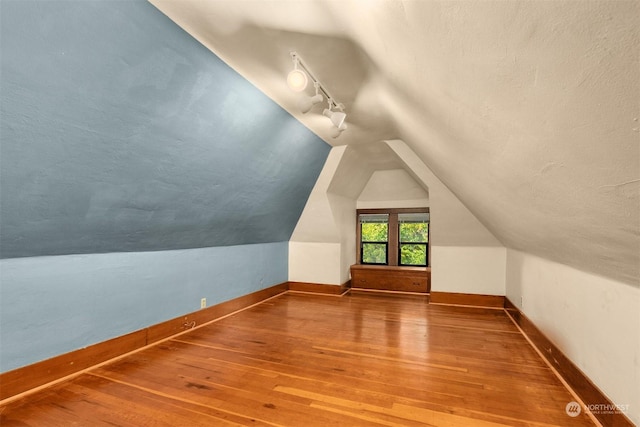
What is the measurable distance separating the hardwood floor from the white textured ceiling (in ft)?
3.44

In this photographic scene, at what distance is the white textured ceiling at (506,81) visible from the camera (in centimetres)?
66

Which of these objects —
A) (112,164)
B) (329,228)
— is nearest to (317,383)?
(112,164)

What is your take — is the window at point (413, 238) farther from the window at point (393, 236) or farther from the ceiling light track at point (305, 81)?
the ceiling light track at point (305, 81)

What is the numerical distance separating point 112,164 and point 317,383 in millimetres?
2166

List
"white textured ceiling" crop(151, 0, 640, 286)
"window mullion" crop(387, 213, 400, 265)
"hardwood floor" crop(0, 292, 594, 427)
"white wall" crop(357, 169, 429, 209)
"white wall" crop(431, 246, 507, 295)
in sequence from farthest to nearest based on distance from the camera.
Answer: "window mullion" crop(387, 213, 400, 265)
"white wall" crop(357, 169, 429, 209)
"white wall" crop(431, 246, 507, 295)
"hardwood floor" crop(0, 292, 594, 427)
"white textured ceiling" crop(151, 0, 640, 286)

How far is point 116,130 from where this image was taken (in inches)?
73.1

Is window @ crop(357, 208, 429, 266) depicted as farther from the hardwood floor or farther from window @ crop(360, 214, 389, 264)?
the hardwood floor

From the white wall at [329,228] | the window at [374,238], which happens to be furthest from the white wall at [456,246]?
the window at [374,238]

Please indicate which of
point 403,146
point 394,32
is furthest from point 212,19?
point 403,146

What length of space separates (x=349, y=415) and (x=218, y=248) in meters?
2.65

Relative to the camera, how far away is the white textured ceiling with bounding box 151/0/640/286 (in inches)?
25.8

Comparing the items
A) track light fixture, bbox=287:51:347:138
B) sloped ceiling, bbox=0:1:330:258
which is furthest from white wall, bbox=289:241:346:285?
track light fixture, bbox=287:51:347:138

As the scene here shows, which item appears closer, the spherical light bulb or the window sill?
the spherical light bulb

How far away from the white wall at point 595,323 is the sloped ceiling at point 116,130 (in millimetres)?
2777
